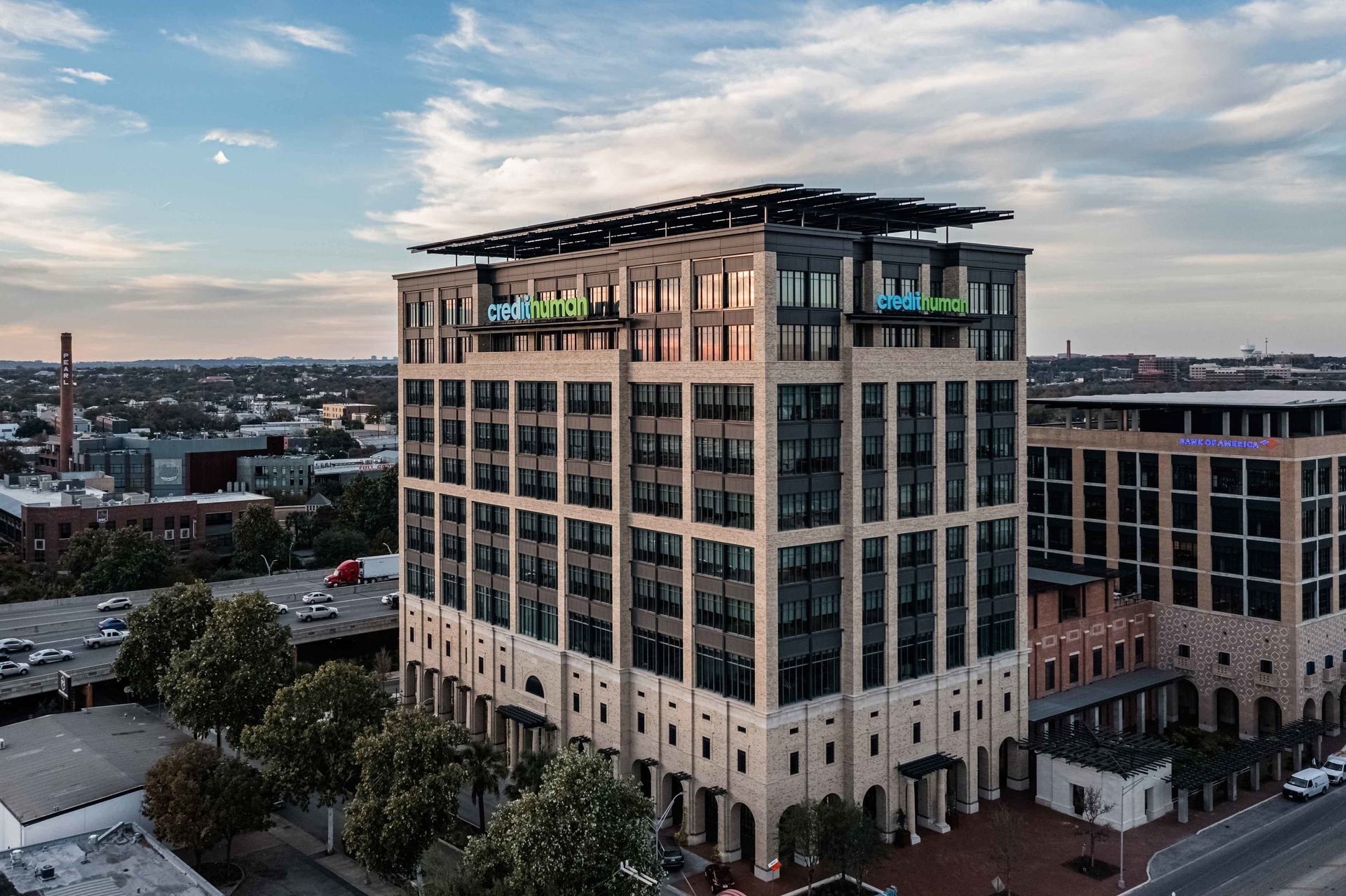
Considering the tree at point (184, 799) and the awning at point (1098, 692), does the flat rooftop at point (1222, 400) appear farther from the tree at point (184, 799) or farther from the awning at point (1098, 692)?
the tree at point (184, 799)

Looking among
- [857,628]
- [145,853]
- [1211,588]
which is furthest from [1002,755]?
[145,853]

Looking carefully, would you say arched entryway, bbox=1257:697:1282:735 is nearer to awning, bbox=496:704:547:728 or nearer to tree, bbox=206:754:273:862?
awning, bbox=496:704:547:728

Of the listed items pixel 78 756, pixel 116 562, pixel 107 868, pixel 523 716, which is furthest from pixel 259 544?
pixel 107 868

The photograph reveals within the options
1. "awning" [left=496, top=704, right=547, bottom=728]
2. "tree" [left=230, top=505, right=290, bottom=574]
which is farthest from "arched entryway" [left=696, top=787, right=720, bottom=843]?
"tree" [left=230, top=505, right=290, bottom=574]

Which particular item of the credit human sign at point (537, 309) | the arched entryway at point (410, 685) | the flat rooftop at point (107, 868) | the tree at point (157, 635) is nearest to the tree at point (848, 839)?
the flat rooftop at point (107, 868)

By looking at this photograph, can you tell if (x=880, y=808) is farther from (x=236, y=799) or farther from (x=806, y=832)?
(x=236, y=799)
